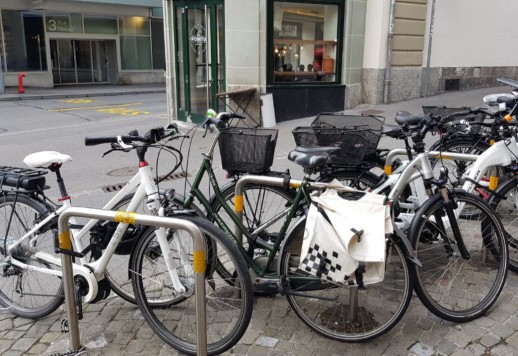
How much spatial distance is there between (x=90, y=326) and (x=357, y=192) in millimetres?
1993

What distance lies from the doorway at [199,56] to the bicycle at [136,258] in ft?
→ 26.2

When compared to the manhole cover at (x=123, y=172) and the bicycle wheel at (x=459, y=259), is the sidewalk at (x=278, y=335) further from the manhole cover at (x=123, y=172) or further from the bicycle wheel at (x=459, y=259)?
the manhole cover at (x=123, y=172)

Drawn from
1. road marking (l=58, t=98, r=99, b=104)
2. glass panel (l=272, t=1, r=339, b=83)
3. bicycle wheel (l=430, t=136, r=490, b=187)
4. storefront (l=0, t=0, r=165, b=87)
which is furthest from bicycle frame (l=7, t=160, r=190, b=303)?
storefront (l=0, t=0, r=165, b=87)

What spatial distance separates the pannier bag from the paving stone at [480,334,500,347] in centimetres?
89

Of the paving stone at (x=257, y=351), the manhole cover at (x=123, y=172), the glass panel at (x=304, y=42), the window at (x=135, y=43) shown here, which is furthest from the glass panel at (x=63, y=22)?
the paving stone at (x=257, y=351)

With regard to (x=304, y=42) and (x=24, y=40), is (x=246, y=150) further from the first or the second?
(x=24, y=40)

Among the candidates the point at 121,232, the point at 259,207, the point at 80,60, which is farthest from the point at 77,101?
the point at 121,232

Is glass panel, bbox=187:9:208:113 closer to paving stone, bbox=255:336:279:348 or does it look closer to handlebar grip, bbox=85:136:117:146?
handlebar grip, bbox=85:136:117:146

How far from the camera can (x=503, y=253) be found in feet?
11.5

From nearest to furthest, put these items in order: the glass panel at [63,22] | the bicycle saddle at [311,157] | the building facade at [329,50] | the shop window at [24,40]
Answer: the bicycle saddle at [311,157] < the building facade at [329,50] < the shop window at [24,40] < the glass panel at [63,22]

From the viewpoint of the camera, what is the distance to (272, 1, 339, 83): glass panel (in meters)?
10.9

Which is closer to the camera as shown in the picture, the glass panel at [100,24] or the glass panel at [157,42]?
the glass panel at [100,24]

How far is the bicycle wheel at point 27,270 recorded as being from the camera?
3.50 meters

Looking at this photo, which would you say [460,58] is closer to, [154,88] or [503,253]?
[503,253]
